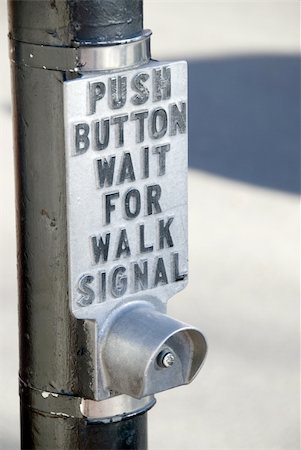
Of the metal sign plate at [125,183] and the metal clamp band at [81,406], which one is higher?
the metal sign plate at [125,183]

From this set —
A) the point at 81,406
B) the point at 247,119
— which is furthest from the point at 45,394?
the point at 247,119

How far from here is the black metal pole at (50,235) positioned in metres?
2.17

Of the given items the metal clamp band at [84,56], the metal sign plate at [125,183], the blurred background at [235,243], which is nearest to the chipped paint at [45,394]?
the metal sign plate at [125,183]

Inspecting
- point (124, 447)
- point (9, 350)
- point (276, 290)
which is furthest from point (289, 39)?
point (124, 447)

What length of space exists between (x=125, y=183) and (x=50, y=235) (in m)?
0.16

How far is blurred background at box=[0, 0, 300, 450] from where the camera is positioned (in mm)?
4469

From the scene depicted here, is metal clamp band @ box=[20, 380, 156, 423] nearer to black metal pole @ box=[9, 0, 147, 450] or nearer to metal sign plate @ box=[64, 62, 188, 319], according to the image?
black metal pole @ box=[9, 0, 147, 450]

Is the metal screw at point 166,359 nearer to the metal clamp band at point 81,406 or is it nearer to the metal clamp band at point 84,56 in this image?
the metal clamp band at point 81,406

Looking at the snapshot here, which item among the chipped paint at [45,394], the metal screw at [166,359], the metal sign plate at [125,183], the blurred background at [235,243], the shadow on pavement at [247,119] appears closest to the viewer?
the metal sign plate at [125,183]

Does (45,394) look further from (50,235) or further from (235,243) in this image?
(235,243)

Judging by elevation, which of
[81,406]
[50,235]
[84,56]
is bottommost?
[81,406]

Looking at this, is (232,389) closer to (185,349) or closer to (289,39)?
(185,349)

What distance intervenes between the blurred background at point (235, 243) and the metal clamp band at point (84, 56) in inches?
88.4

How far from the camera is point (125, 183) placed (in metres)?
2.21
